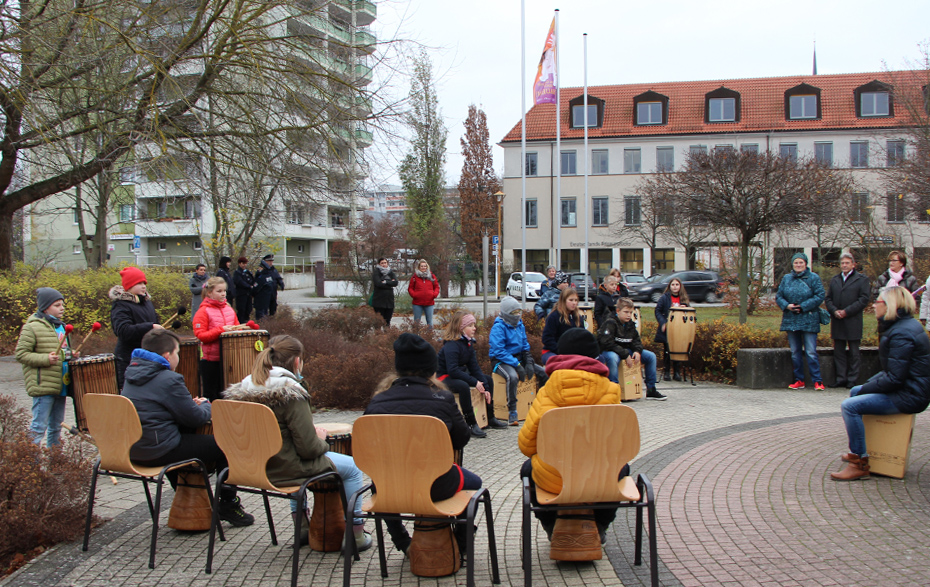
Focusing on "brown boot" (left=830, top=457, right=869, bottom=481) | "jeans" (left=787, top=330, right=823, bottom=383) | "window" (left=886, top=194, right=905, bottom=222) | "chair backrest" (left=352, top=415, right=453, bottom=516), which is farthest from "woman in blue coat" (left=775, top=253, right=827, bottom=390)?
"window" (left=886, top=194, right=905, bottom=222)

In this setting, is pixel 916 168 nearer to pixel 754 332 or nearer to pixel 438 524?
pixel 754 332

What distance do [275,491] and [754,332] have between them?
31.2ft

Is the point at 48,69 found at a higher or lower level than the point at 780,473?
higher

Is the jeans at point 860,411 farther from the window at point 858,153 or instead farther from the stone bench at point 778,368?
the window at point 858,153

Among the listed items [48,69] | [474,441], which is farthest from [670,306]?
[48,69]

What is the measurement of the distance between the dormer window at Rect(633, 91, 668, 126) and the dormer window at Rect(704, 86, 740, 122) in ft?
8.95

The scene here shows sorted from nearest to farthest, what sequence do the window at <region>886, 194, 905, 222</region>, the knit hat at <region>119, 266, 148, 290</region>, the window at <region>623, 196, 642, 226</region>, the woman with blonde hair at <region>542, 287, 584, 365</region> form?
the knit hat at <region>119, 266, 148, 290</region>, the woman with blonde hair at <region>542, 287, 584, 365</region>, the window at <region>886, 194, 905, 222</region>, the window at <region>623, 196, 642, 226</region>

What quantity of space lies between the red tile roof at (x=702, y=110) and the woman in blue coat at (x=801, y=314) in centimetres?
3706

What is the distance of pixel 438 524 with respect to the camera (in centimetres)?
386

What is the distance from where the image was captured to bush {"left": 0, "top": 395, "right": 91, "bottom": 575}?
13.7ft

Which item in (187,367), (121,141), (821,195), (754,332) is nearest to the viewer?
(187,367)

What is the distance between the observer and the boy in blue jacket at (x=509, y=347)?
8016 millimetres

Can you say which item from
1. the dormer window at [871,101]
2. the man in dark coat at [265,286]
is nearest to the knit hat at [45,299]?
the man in dark coat at [265,286]

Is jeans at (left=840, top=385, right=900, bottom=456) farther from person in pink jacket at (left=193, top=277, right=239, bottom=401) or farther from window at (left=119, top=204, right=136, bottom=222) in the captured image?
window at (left=119, top=204, right=136, bottom=222)
